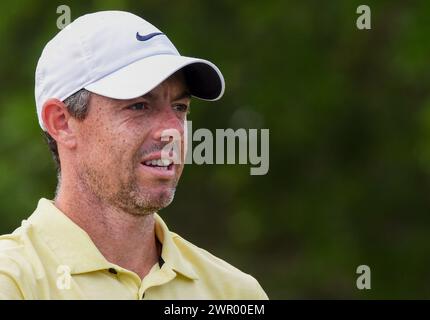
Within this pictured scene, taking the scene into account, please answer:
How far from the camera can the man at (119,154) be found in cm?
352

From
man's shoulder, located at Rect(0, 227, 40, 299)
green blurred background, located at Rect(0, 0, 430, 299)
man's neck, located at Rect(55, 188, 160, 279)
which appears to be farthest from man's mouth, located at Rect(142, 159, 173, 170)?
green blurred background, located at Rect(0, 0, 430, 299)

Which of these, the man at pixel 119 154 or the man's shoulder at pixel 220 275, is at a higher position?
the man at pixel 119 154

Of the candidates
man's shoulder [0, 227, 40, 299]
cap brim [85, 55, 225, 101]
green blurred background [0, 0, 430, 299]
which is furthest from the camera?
green blurred background [0, 0, 430, 299]

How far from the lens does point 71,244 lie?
3.43 metres

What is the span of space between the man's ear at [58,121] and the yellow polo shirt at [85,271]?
19 cm

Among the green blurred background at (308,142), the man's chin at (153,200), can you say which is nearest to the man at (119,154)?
the man's chin at (153,200)

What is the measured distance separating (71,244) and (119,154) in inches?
11.2

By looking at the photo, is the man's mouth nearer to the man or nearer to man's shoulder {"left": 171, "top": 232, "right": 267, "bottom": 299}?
the man

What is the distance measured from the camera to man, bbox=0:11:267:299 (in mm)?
3523

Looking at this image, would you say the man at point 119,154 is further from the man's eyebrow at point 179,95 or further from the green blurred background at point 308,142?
the green blurred background at point 308,142

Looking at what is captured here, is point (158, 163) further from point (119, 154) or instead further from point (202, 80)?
point (202, 80)

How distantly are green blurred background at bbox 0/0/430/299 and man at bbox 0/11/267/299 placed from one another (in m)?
6.57

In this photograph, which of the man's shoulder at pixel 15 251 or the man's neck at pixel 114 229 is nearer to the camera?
the man's shoulder at pixel 15 251

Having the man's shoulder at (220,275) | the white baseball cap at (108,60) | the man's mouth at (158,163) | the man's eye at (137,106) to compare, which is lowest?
the man's shoulder at (220,275)
